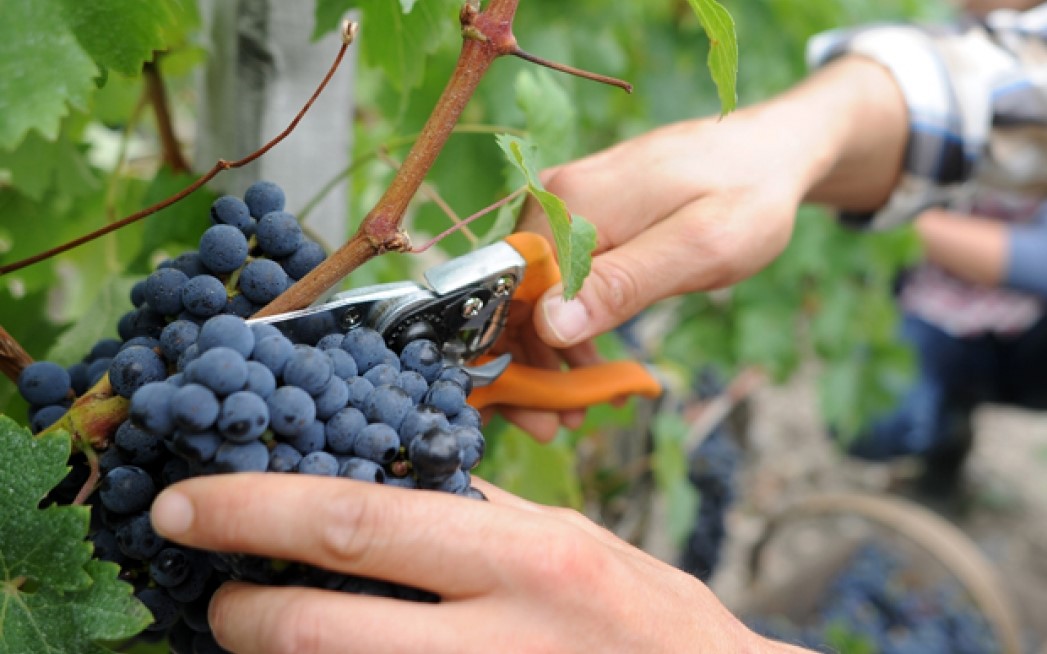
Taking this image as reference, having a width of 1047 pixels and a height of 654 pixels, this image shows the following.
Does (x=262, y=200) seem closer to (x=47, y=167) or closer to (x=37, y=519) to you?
(x=37, y=519)

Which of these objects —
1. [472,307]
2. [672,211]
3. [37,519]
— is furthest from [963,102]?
[37,519]

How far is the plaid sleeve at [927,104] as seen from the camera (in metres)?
1.37

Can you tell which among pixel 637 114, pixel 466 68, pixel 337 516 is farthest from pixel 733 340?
pixel 337 516

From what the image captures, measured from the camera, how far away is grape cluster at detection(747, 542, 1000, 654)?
215 cm

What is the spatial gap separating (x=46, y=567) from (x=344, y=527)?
0.70 ft

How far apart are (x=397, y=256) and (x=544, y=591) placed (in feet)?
2.62

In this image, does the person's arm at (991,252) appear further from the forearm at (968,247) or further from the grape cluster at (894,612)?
the grape cluster at (894,612)

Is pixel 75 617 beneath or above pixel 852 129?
above

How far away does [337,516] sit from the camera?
0.45m

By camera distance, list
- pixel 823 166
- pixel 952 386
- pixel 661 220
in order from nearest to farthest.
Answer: pixel 661 220 → pixel 823 166 → pixel 952 386

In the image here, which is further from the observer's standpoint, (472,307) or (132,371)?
(472,307)

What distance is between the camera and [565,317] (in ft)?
2.65

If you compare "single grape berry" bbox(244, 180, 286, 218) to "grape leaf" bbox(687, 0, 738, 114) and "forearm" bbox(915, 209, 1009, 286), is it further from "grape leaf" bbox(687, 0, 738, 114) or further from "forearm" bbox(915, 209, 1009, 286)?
"forearm" bbox(915, 209, 1009, 286)

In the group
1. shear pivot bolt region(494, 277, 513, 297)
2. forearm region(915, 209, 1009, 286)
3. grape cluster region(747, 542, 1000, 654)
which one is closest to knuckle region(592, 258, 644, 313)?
shear pivot bolt region(494, 277, 513, 297)
